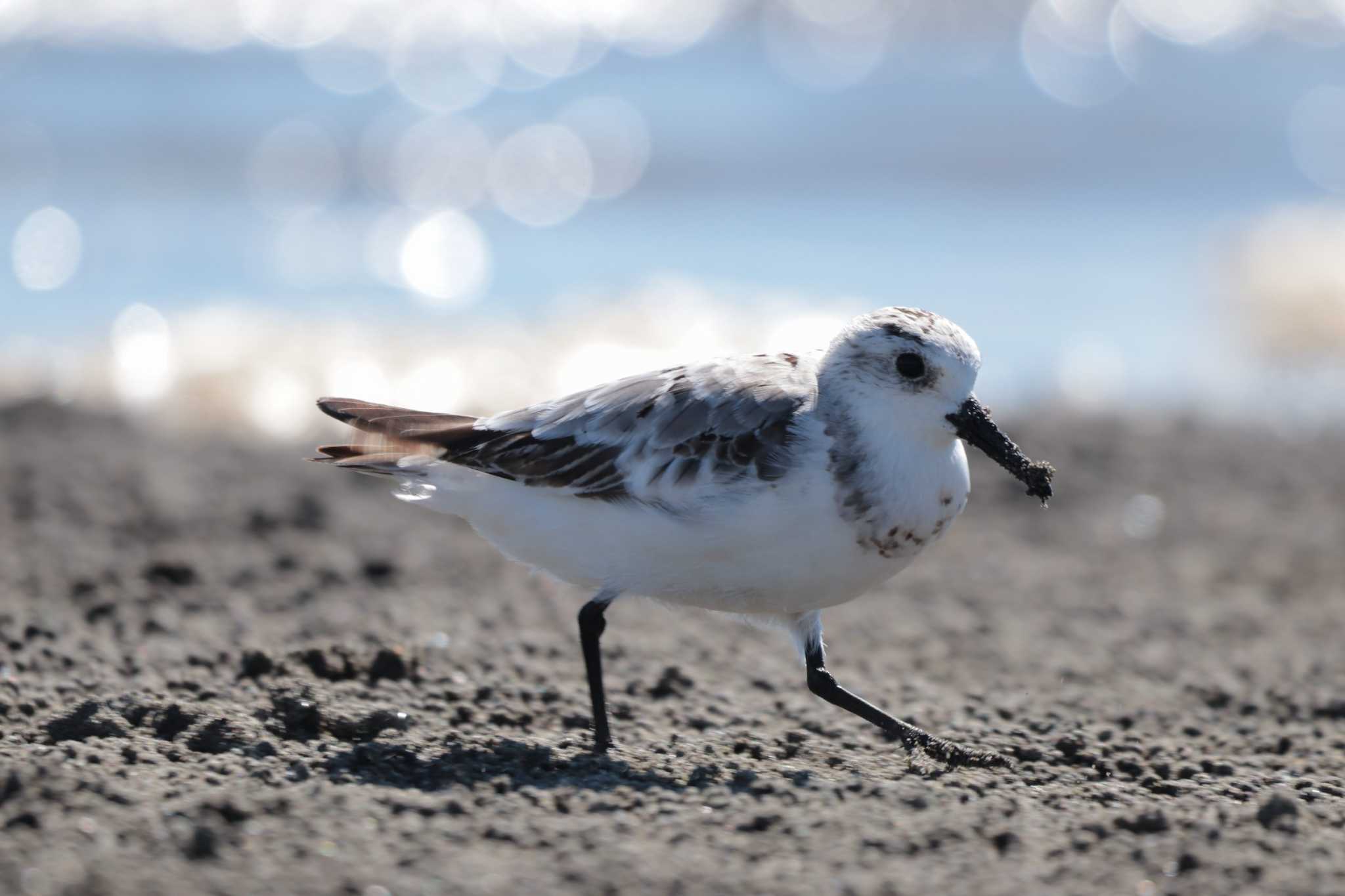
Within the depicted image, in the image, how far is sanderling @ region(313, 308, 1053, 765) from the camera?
4430mm

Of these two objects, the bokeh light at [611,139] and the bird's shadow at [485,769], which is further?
the bokeh light at [611,139]

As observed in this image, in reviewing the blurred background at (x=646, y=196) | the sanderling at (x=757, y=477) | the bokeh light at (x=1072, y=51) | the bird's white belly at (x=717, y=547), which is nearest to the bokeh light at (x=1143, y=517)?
the blurred background at (x=646, y=196)

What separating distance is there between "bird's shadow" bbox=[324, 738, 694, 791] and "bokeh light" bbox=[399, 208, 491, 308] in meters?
10.3

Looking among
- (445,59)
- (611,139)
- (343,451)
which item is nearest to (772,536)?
(343,451)

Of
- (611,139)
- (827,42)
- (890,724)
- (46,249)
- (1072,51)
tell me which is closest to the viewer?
(890,724)

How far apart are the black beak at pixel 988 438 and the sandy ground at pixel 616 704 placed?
93 cm

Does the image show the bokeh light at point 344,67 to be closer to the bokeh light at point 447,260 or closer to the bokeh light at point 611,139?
the bokeh light at point 611,139

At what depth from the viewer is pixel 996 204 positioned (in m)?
18.2

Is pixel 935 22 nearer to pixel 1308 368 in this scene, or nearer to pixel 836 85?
pixel 836 85

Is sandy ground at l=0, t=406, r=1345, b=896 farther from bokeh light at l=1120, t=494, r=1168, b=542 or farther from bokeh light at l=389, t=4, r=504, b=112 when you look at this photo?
bokeh light at l=389, t=4, r=504, b=112

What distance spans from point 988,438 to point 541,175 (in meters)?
15.3

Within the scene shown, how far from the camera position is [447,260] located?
A: 16.2m

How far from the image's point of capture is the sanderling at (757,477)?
14.5 feet

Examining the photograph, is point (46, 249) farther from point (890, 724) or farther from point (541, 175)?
point (890, 724)
